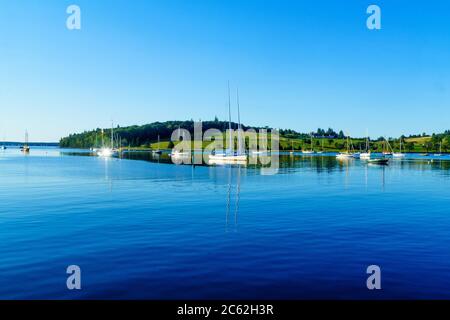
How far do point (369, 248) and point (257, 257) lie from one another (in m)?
8.40

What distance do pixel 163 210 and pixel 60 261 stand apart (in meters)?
19.5

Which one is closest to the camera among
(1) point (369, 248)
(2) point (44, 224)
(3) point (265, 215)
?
(1) point (369, 248)

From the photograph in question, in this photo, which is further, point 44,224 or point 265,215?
point 265,215

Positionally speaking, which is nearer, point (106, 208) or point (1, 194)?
point (106, 208)

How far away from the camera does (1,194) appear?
184ft

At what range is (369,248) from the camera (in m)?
26.9

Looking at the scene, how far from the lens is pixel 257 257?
953 inches

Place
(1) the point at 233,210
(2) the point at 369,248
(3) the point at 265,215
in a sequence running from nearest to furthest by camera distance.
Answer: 1. (2) the point at 369,248
2. (3) the point at 265,215
3. (1) the point at 233,210
